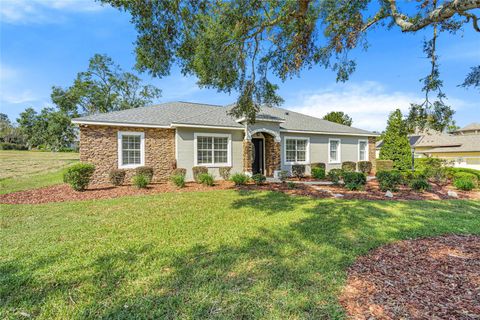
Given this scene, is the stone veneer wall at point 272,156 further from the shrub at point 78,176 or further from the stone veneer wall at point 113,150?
Result: the shrub at point 78,176

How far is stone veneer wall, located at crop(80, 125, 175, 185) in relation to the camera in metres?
11.0

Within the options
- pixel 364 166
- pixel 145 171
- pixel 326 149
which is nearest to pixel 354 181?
pixel 326 149

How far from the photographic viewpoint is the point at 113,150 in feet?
37.4

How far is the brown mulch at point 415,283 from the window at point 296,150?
1139cm

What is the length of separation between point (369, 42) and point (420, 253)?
253 inches

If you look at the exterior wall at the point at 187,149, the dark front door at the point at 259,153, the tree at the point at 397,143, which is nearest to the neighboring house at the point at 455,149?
the tree at the point at 397,143

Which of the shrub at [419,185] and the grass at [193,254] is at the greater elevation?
the shrub at [419,185]

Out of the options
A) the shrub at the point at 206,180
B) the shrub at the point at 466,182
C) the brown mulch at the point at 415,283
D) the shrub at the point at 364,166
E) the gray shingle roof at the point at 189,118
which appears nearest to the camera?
the brown mulch at the point at 415,283

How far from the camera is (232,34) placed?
19.2ft

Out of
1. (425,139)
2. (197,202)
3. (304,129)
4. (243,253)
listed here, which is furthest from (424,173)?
(425,139)

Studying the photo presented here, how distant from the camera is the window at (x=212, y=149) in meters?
12.7

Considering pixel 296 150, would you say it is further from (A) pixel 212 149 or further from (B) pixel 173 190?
(B) pixel 173 190

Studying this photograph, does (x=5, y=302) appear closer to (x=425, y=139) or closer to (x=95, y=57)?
(x=95, y=57)

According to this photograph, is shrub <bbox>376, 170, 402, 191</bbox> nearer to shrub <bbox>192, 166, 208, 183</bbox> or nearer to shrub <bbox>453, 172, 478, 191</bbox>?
shrub <bbox>453, 172, 478, 191</bbox>
